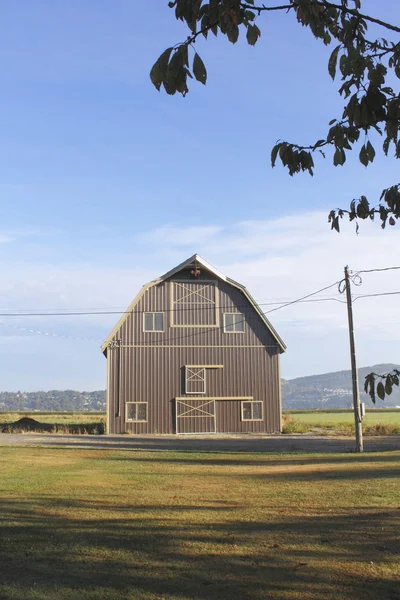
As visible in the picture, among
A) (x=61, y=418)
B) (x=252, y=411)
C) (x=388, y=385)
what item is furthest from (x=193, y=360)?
(x=388, y=385)

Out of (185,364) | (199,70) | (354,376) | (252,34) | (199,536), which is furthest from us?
(185,364)

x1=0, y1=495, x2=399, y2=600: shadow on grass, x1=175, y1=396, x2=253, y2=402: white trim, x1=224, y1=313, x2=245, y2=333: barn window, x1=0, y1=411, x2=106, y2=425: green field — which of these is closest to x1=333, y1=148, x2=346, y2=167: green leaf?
x1=0, y1=495, x2=399, y2=600: shadow on grass

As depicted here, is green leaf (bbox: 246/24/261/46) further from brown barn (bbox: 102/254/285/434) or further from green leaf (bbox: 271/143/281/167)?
brown barn (bbox: 102/254/285/434)

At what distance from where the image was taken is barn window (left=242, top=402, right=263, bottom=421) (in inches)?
1437

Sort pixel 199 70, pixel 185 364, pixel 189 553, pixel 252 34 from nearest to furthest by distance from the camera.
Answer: pixel 199 70
pixel 252 34
pixel 189 553
pixel 185 364

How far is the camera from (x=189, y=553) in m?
7.19

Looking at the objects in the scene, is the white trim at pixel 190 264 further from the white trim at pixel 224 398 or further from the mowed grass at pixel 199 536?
the mowed grass at pixel 199 536

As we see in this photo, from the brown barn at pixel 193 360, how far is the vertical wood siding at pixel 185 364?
6 cm

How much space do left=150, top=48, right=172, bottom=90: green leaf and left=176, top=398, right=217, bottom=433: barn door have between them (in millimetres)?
32732

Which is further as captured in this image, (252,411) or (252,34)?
(252,411)

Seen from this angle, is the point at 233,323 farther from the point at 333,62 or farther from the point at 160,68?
the point at 160,68

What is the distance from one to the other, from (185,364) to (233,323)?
3.62 meters

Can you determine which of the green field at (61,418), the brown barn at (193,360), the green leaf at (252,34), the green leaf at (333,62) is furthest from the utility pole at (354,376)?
the green field at (61,418)

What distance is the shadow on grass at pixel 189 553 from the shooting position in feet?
19.5
